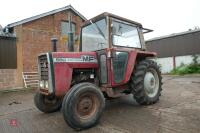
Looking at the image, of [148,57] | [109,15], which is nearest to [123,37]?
[109,15]

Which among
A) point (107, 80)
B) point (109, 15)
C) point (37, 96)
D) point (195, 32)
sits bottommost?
point (37, 96)

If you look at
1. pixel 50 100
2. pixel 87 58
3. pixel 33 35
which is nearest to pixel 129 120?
pixel 87 58

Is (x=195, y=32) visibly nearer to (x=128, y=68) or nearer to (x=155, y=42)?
(x=155, y=42)

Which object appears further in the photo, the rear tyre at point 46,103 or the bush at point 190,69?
the bush at point 190,69

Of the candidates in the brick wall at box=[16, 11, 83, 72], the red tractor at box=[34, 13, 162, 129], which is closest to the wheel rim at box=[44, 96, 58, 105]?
the red tractor at box=[34, 13, 162, 129]

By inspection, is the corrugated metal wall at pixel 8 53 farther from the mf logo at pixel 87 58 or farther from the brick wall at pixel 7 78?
the mf logo at pixel 87 58

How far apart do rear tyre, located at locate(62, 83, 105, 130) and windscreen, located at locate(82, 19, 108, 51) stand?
1281 millimetres

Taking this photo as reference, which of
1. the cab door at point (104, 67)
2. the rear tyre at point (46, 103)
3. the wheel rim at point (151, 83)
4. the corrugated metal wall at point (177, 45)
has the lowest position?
the rear tyre at point (46, 103)

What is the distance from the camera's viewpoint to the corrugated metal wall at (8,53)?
1262 centimetres

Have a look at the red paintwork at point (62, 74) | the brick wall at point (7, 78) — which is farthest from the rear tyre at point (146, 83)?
the brick wall at point (7, 78)

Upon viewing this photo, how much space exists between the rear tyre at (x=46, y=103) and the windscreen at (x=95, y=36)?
149 cm

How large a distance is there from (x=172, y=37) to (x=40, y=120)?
59.3 feet

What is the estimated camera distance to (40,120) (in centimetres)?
520

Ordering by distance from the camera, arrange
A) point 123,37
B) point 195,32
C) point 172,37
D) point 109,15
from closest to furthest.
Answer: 1. point 109,15
2. point 123,37
3. point 195,32
4. point 172,37
